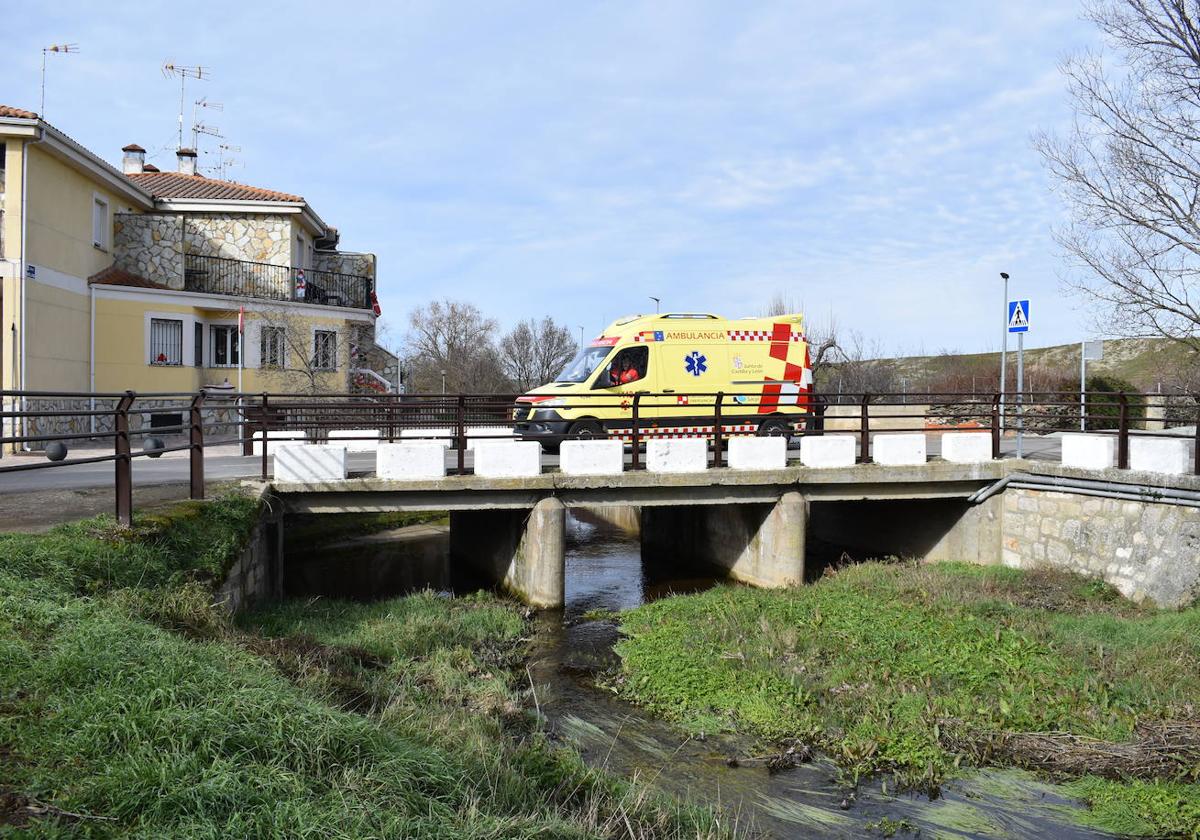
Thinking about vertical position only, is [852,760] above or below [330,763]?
below

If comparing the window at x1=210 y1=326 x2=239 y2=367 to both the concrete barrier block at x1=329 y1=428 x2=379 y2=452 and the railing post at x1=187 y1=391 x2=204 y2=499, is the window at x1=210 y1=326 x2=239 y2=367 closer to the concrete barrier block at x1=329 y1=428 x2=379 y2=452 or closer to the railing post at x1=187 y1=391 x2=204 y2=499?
the concrete barrier block at x1=329 y1=428 x2=379 y2=452

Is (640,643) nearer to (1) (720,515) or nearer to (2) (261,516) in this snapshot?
(2) (261,516)

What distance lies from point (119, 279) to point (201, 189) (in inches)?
219

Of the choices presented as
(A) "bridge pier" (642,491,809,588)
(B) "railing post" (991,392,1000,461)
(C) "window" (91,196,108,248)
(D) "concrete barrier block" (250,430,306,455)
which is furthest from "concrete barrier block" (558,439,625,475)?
(C) "window" (91,196,108,248)

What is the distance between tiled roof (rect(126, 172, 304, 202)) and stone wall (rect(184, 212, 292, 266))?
2.28ft

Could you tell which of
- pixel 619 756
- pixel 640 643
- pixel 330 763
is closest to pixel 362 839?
pixel 330 763

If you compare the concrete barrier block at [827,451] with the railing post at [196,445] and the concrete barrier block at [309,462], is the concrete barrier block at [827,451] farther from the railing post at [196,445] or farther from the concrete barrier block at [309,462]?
the railing post at [196,445]

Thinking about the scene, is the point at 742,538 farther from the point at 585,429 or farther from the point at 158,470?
the point at 158,470

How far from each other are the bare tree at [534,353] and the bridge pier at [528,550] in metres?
42.4

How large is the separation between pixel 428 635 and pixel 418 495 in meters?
3.21

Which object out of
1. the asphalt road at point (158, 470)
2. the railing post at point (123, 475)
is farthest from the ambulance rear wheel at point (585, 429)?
the railing post at point (123, 475)

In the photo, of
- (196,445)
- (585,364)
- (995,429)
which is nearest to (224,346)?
(585,364)

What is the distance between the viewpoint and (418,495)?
12.7 meters

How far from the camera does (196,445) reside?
10234mm
